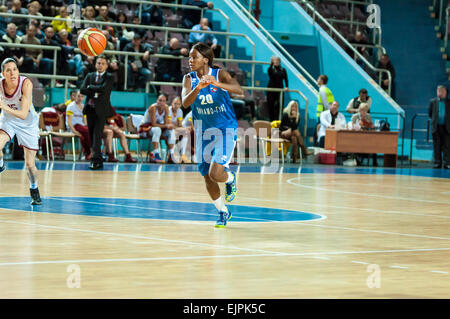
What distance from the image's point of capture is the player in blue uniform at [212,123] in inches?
333

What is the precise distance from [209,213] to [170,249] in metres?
2.96

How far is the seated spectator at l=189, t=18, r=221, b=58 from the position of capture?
74.1 ft

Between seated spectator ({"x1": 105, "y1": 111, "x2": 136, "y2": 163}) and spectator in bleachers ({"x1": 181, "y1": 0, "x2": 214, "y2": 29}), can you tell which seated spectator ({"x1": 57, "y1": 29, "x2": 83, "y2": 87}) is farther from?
spectator in bleachers ({"x1": 181, "y1": 0, "x2": 214, "y2": 29})

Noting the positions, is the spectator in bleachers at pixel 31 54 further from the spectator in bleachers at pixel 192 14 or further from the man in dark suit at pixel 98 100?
the spectator in bleachers at pixel 192 14

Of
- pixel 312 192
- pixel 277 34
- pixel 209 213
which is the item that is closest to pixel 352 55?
pixel 277 34

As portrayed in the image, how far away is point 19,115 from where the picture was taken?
9.58 m

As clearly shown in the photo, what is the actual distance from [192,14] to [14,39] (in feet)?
20.8

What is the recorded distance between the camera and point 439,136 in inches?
877

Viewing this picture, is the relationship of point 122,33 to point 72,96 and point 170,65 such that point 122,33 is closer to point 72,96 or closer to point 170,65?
point 170,65

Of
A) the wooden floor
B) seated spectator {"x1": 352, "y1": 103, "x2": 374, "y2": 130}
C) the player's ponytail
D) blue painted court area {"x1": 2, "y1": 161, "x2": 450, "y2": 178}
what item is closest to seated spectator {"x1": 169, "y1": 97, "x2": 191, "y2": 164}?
blue painted court area {"x1": 2, "y1": 161, "x2": 450, "y2": 178}

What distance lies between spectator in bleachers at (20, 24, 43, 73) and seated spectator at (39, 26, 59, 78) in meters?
0.14

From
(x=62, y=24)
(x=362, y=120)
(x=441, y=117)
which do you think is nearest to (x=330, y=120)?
(x=362, y=120)

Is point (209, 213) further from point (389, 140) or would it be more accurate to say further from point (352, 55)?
point (352, 55)
